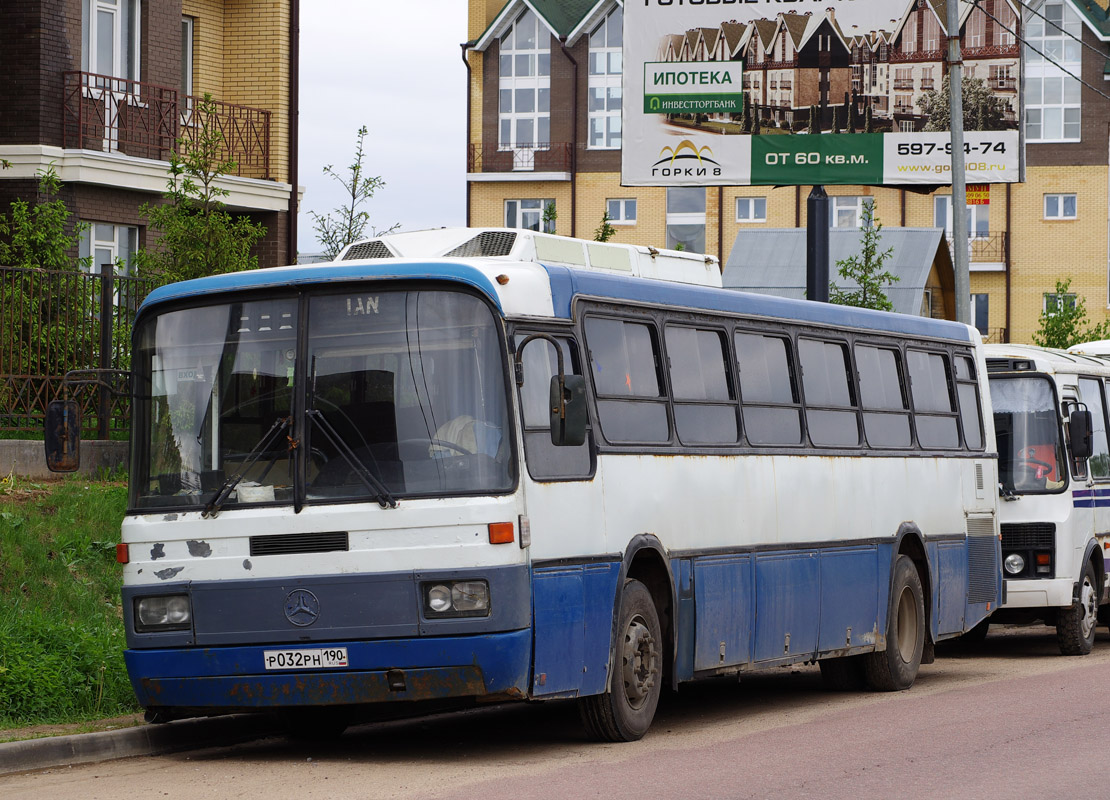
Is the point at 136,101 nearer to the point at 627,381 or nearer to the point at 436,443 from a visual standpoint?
the point at 627,381

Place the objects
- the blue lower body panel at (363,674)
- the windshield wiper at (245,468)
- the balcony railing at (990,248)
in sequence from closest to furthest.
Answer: the blue lower body panel at (363,674) → the windshield wiper at (245,468) → the balcony railing at (990,248)

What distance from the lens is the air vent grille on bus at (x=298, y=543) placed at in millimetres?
10031

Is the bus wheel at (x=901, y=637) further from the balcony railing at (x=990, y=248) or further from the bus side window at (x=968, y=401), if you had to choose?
the balcony railing at (x=990, y=248)

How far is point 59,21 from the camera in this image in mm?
25484

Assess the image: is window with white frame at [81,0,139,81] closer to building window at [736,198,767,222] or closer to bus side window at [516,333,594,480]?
bus side window at [516,333,594,480]

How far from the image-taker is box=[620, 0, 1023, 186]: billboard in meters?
25.6

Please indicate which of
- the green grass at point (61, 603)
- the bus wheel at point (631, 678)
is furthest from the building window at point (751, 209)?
the bus wheel at point (631, 678)

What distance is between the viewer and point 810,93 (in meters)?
25.9

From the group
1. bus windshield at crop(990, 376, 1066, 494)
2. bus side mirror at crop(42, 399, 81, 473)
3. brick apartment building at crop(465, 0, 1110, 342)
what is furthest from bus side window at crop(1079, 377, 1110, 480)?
brick apartment building at crop(465, 0, 1110, 342)

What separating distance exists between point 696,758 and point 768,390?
3.62 m

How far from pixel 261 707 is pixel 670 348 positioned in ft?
11.9

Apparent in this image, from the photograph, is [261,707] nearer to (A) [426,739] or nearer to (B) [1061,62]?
(A) [426,739]

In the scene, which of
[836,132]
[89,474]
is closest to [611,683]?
[89,474]

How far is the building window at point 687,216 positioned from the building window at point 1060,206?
485 inches
